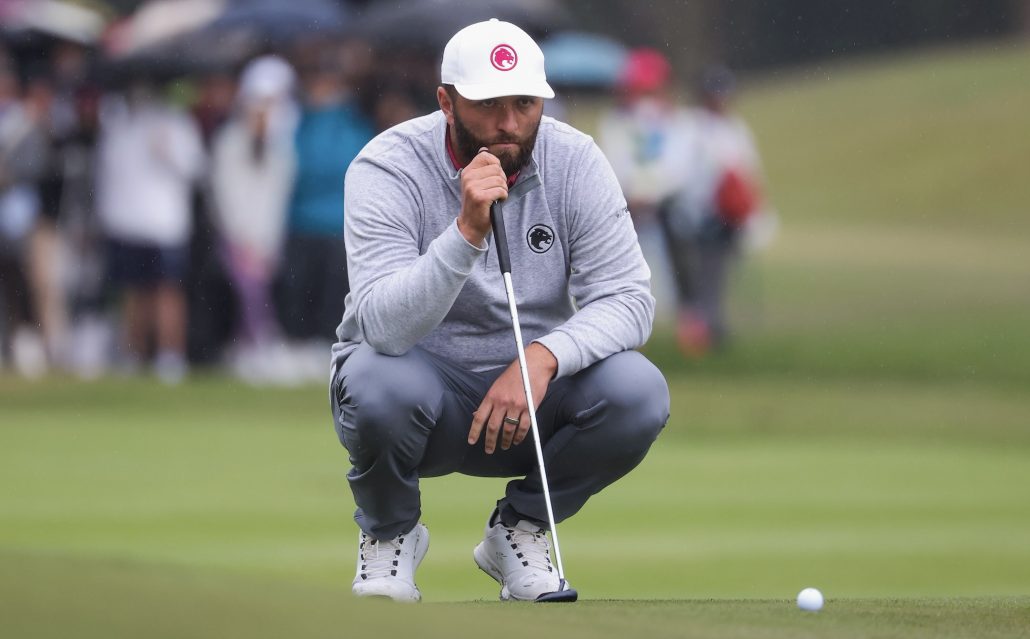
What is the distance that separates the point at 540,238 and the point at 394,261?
39 cm

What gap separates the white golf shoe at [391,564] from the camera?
5.04 m

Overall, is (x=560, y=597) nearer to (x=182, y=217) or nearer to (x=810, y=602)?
(x=810, y=602)

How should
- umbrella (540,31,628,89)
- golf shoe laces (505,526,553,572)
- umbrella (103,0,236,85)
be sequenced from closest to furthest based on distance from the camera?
golf shoe laces (505,526,553,572), umbrella (103,0,236,85), umbrella (540,31,628,89)

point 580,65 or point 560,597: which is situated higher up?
point 580,65

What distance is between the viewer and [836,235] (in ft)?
103

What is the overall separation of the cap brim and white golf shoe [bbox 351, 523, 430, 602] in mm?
1105

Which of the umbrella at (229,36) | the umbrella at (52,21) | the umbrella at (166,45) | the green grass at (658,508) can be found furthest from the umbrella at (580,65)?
the umbrella at (52,21)

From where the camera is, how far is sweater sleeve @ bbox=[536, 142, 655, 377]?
16.5 ft

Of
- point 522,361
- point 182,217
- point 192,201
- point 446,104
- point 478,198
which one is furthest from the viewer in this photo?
point 192,201

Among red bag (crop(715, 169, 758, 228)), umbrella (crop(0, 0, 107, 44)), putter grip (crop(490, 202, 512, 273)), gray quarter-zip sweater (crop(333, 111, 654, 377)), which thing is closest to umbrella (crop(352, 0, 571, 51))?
red bag (crop(715, 169, 758, 228))

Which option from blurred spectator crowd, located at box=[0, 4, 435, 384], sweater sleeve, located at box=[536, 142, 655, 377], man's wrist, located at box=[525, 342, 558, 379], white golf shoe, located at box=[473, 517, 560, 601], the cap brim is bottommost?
white golf shoe, located at box=[473, 517, 560, 601]

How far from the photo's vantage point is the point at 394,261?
4.95 metres

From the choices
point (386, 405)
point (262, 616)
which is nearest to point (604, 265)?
point (386, 405)

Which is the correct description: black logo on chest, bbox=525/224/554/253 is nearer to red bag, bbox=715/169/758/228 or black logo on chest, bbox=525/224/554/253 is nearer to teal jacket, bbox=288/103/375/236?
teal jacket, bbox=288/103/375/236
